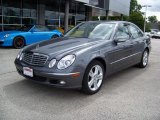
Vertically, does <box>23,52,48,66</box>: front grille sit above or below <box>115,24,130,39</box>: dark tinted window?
below

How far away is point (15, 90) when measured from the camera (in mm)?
4457

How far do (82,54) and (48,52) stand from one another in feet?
2.07

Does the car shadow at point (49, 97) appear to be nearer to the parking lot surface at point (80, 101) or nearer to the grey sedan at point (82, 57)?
the parking lot surface at point (80, 101)

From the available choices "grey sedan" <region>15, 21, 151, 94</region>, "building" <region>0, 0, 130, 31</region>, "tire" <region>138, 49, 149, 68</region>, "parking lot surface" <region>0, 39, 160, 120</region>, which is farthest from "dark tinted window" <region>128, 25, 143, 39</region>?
"building" <region>0, 0, 130, 31</region>

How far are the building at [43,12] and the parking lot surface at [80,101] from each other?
923cm

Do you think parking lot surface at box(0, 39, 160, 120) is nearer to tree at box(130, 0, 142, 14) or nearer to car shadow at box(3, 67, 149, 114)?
car shadow at box(3, 67, 149, 114)

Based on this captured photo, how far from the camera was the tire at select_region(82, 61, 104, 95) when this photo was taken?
411cm

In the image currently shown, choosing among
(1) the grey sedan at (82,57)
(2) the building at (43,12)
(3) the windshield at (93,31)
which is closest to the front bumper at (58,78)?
(1) the grey sedan at (82,57)

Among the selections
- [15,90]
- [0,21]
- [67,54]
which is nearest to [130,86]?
[67,54]

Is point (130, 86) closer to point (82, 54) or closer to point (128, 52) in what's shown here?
point (128, 52)

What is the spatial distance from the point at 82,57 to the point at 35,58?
2.92 ft

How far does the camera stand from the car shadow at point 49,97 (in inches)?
146

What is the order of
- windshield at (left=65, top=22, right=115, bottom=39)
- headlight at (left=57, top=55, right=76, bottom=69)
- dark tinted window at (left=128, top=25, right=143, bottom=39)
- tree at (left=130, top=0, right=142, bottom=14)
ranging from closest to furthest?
1. headlight at (left=57, top=55, right=76, bottom=69)
2. windshield at (left=65, top=22, right=115, bottom=39)
3. dark tinted window at (left=128, top=25, right=143, bottom=39)
4. tree at (left=130, top=0, right=142, bottom=14)

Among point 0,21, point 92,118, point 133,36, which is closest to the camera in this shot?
point 92,118
